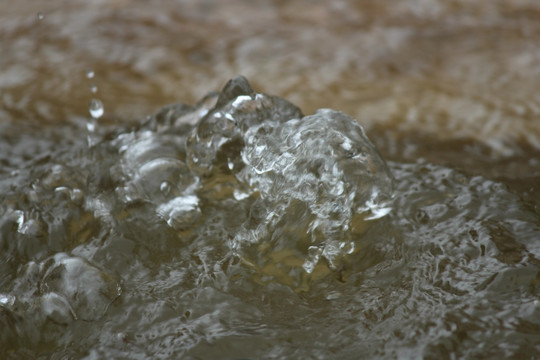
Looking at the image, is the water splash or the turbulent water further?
the water splash

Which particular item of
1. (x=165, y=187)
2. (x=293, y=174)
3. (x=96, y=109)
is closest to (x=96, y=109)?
(x=96, y=109)

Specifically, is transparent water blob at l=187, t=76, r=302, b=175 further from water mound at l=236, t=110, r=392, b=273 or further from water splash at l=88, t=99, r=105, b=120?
water splash at l=88, t=99, r=105, b=120

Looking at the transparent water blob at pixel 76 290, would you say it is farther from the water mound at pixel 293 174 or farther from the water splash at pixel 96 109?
the water splash at pixel 96 109

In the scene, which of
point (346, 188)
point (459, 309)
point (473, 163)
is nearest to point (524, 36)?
point (473, 163)

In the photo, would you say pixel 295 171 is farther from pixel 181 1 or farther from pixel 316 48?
pixel 181 1

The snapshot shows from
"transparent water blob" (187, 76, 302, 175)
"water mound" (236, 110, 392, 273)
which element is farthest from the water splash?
"water mound" (236, 110, 392, 273)
